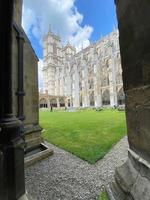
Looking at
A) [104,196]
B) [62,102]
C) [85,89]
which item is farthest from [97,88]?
[104,196]

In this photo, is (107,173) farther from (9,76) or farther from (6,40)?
(6,40)

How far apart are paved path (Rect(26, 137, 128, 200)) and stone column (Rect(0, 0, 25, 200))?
0.75m

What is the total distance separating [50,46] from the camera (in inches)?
3159

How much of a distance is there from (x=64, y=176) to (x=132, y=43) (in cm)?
269

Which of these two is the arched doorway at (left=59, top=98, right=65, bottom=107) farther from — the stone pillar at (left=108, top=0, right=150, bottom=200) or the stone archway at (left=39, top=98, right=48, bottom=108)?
the stone pillar at (left=108, top=0, right=150, bottom=200)

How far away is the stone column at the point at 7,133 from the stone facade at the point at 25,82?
2.24 m

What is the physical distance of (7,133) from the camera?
6.17 ft

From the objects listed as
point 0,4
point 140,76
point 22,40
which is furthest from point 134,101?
point 22,40

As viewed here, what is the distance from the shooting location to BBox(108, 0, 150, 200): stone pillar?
1599 millimetres

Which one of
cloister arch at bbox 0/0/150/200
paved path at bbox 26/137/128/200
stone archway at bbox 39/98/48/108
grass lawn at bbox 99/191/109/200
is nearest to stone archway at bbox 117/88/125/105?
stone archway at bbox 39/98/48/108

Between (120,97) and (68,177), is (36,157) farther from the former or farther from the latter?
(120,97)

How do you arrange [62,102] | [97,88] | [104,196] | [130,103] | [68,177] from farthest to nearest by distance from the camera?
[62,102] < [97,88] < [68,177] < [104,196] < [130,103]

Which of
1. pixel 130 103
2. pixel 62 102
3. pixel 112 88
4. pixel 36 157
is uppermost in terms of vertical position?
pixel 112 88

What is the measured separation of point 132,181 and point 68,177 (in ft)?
5.45
